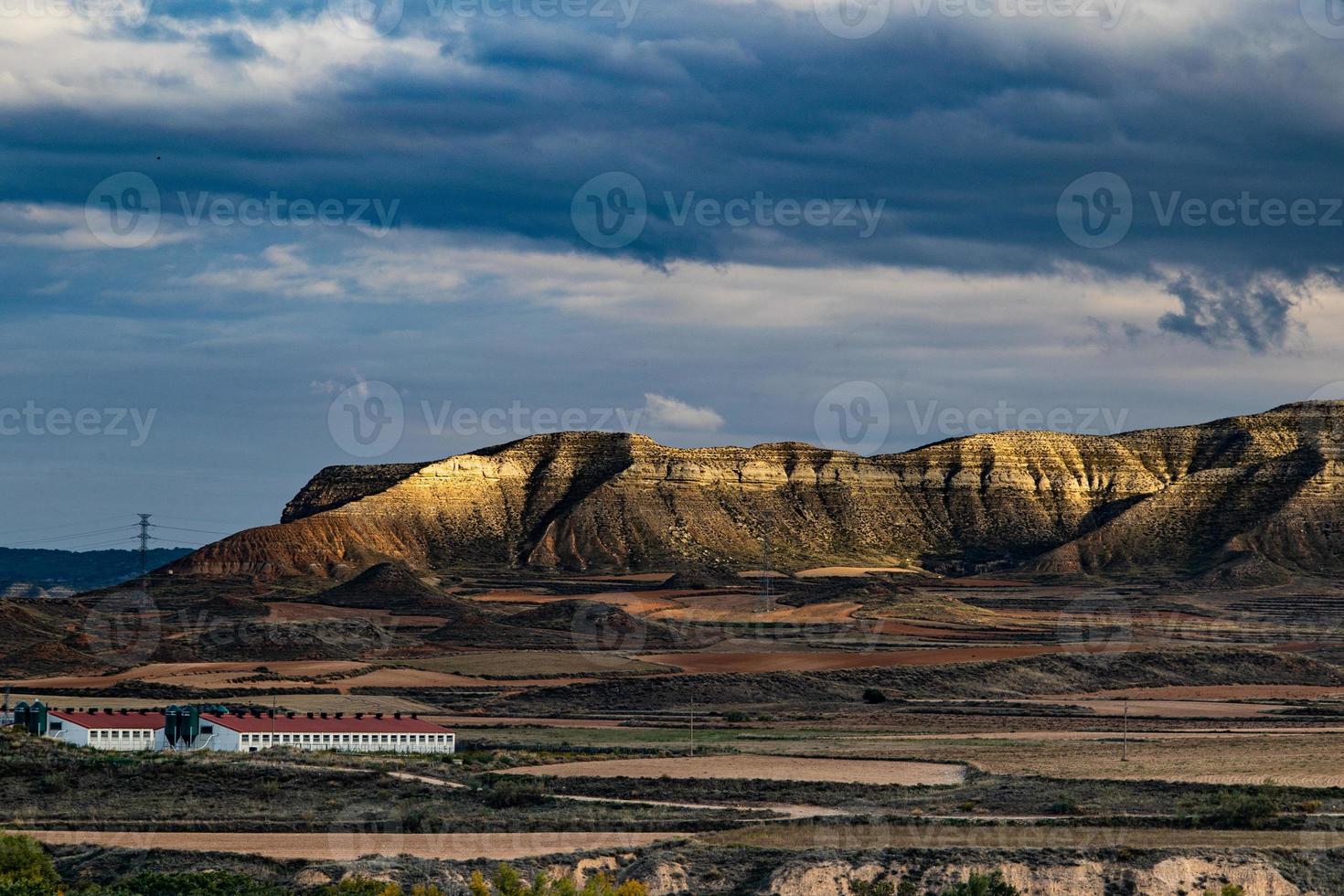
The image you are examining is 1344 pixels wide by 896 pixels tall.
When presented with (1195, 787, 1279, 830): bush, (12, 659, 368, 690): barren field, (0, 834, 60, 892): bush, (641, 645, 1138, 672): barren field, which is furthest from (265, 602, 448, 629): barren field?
(0, 834, 60, 892): bush

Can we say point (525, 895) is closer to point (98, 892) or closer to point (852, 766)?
point (98, 892)

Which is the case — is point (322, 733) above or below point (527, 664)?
above

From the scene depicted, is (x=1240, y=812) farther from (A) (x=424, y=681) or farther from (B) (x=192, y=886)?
(A) (x=424, y=681)

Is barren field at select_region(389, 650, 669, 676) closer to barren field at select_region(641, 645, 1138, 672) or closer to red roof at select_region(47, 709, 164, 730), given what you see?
barren field at select_region(641, 645, 1138, 672)

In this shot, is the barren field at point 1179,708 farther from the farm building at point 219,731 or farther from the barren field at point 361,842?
the barren field at point 361,842

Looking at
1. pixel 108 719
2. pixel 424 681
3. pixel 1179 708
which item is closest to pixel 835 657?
pixel 424 681

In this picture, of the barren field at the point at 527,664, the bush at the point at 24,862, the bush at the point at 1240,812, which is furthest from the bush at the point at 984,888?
the barren field at the point at 527,664

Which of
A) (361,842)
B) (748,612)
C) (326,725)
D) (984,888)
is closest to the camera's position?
(984,888)

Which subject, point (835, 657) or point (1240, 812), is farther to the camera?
point (835, 657)
